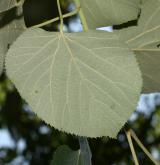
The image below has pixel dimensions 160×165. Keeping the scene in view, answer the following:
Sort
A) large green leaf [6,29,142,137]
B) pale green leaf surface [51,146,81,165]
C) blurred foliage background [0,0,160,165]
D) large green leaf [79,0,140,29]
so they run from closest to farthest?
large green leaf [6,29,142,137]
large green leaf [79,0,140,29]
pale green leaf surface [51,146,81,165]
blurred foliage background [0,0,160,165]

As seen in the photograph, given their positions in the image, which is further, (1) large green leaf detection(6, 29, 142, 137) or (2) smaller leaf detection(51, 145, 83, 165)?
(2) smaller leaf detection(51, 145, 83, 165)

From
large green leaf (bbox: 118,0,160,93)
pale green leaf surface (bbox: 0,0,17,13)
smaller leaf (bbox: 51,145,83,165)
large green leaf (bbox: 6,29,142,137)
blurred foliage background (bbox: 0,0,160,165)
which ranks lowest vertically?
blurred foliage background (bbox: 0,0,160,165)

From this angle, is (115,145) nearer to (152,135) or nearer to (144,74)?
(152,135)

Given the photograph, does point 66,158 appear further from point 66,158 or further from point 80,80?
point 80,80

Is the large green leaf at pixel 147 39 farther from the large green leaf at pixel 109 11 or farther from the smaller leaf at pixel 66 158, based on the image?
the smaller leaf at pixel 66 158

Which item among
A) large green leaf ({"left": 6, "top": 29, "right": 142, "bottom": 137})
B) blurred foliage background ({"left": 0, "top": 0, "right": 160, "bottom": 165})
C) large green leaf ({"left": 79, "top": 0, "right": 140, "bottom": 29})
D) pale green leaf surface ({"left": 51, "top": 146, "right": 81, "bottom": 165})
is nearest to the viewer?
large green leaf ({"left": 6, "top": 29, "right": 142, "bottom": 137})

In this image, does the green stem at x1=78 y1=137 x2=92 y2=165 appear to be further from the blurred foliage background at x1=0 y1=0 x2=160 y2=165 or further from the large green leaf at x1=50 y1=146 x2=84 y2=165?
the blurred foliage background at x1=0 y1=0 x2=160 y2=165

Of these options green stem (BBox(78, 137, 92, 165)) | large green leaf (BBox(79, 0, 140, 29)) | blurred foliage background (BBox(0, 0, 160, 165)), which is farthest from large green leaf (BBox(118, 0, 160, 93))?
blurred foliage background (BBox(0, 0, 160, 165))
